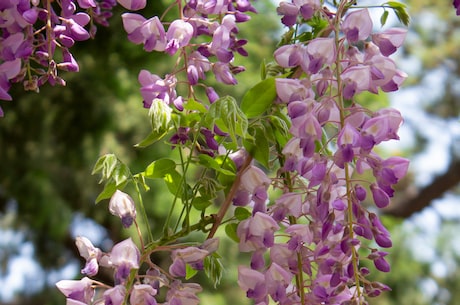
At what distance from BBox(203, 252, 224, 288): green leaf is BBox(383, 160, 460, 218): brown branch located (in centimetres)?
321

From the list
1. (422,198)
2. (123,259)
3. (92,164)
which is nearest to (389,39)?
(123,259)

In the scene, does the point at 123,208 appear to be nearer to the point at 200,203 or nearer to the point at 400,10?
the point at 200,203

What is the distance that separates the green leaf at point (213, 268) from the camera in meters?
0.52

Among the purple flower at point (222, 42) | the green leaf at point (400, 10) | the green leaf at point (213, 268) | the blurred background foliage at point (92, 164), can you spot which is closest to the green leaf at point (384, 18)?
the green leaf at point (400, 10)

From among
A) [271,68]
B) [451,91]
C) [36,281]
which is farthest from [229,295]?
[271,68]

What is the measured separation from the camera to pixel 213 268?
1.70 feet

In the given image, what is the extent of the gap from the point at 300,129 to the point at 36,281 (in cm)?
361

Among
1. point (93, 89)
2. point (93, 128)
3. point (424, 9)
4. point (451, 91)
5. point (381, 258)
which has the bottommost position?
point (451, 91)

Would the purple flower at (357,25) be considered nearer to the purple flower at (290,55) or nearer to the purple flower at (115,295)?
the purple flower at (290,55)

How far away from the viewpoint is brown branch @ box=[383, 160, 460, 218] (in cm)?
361

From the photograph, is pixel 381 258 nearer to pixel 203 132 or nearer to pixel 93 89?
pixel 203 132

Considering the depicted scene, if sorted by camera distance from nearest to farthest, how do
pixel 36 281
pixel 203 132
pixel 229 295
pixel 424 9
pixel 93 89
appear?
1. pixel 203 132
2. pixel 93 89
3. pixel 229 295
4. pixel 36 281
5. pixel 424 9

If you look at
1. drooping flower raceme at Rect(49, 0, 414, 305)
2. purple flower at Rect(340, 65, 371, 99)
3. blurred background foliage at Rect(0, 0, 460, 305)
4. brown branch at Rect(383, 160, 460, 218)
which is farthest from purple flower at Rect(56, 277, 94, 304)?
brown branch at Rect(383, 160, 460, 218)

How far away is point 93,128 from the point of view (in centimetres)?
248
